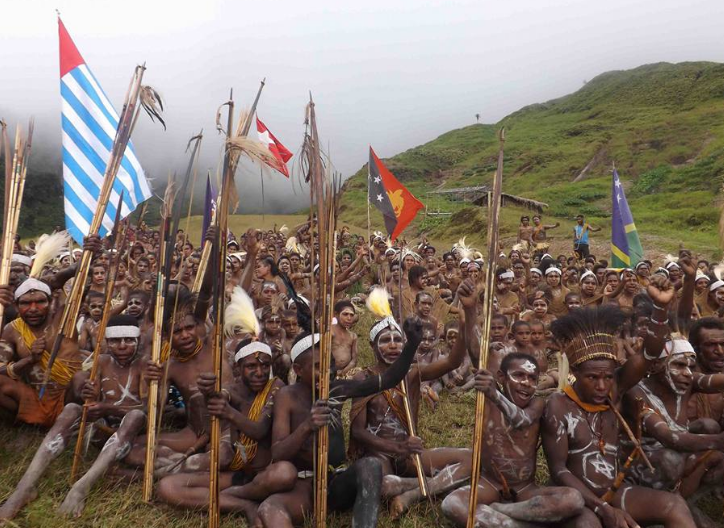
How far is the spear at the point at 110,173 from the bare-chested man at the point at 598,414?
3449mm

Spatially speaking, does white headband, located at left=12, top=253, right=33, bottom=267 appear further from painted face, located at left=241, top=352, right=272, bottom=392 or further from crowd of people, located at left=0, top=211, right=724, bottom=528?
painted face, located at left=241, top=352, right=272, bottom=392

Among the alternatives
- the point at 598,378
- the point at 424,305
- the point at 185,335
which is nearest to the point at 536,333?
the point at 424,305

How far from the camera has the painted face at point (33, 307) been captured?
13.9 feet

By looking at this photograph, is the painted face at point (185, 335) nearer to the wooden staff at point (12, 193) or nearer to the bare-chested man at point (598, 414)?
the wooden staff at point (12, 193)

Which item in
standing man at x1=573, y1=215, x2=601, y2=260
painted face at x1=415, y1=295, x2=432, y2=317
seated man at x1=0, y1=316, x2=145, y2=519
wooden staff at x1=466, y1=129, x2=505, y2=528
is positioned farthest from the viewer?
standing man at x1=573, y1=215, x2=601, y2=260

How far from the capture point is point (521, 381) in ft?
11.6

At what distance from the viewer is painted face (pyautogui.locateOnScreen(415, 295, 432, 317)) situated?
7.38m

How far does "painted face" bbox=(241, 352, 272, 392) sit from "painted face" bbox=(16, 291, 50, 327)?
1.87m

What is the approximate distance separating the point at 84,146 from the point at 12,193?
5.05 feet

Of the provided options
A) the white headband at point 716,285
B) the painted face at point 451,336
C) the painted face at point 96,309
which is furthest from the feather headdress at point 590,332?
the painted face at point 96,309

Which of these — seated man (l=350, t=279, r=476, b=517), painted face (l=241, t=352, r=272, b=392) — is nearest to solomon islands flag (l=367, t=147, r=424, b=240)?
seated man (l=350, t=279, r=476, b=517)

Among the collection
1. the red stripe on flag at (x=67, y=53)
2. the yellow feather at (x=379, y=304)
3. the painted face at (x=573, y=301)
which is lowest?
the painted face at (x=573, y=301)

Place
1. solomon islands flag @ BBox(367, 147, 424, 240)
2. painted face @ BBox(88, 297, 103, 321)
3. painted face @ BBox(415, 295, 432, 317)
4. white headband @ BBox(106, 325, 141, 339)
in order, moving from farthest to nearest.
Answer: solomon islands flag @ BBox(367, 147, 424, 240), painted face @ BBox(415, 295, 432, 317), painted face @ BBox(88, 297, 103, 321), white headband @ BBox(106, 325, 141, 339)

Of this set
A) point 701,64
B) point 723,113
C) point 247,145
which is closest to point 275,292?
point 247,145
